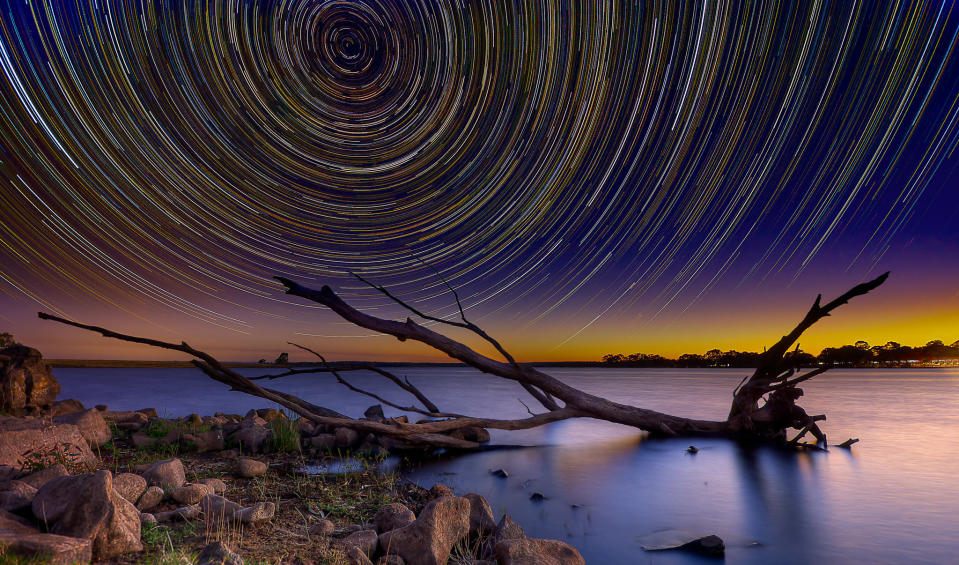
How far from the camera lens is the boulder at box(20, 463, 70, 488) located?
17.1ft

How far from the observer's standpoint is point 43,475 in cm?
542

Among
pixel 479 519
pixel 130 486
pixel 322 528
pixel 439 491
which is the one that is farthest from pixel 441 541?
pixel 130 486

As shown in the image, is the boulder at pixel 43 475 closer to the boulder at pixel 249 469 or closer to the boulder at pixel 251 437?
the boulder at pixel 249 469

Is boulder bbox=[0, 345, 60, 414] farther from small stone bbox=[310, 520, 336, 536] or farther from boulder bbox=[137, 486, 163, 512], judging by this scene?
small stone bbox=[310, 520, 336, 536]

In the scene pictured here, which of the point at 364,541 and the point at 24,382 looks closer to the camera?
the point at 364,541

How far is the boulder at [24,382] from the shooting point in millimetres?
15000

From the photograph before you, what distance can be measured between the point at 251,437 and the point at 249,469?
2.61 m

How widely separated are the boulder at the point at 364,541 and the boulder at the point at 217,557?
3.73 feet

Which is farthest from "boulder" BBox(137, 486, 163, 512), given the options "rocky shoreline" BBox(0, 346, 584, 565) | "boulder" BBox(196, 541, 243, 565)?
"boulder" BBox(196, 541, 243, 565)

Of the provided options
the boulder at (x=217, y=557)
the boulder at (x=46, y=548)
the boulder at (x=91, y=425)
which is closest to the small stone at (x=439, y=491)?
the boulder at (x=217, y=557)

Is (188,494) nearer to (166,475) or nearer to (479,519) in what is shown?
(166,475)

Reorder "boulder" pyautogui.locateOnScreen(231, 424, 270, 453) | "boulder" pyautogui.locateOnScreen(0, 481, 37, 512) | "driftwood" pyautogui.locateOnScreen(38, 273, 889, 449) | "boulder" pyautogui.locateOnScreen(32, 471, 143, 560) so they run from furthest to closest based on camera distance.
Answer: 1. "boulder" pyautogui.locateOnScreen(231, 424, 270, 453)
2. "driftwood" pyautogui.locateOnScreen(38, 273, 889, 449)
3. "boulder" pyautogui.locateOnScreen(0, 481, 37, 512)
4. "boulder" pyautogui.locateOnScreen(32, 471, 143, 560)

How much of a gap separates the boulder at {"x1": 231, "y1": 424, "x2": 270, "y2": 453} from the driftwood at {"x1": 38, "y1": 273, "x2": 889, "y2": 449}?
874mm

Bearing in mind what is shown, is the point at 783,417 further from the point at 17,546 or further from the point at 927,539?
the point at 17,546
